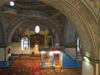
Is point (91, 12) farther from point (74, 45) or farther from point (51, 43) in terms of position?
point (51, 43)

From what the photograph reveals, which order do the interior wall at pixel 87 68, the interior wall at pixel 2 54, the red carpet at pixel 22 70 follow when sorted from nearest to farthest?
the interior wall at pixel 87 68 < the red carpet at pixel 22 70 < the interior wall at pixel 2 54

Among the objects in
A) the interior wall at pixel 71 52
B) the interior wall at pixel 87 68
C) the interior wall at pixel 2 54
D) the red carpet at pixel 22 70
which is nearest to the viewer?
the interior wall at pixel 87 68

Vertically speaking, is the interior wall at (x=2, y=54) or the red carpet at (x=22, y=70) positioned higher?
the interior wall at (x=2, y=54)

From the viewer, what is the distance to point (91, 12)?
5.00m

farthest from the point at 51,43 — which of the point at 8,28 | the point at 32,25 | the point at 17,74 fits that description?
the point at 17,74

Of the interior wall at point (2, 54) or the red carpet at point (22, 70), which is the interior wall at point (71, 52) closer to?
the red carpet at point (22, 70)

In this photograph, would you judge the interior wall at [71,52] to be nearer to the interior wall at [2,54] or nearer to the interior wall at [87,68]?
the interior wall at [87,68]

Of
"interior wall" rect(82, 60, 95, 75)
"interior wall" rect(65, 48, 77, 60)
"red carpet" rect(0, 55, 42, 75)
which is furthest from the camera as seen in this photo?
"interior wall" rect(65, 48, 77, 60)

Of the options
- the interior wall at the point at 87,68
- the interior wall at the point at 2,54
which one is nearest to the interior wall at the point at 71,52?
the interior wall at the point at 87,68

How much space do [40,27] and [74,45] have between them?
10233 mm

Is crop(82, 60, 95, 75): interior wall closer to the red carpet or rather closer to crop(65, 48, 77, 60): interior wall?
the red carpet

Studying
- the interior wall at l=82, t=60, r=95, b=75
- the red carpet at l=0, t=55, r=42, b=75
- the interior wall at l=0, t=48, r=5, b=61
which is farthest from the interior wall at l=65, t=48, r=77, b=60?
the interior wall at l=0, t=48, r=5, b=61

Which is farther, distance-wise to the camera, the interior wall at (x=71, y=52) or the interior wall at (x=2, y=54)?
the interior wall at (x=71, y=52)

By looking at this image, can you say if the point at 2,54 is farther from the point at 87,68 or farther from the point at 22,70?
the point at 87,68
